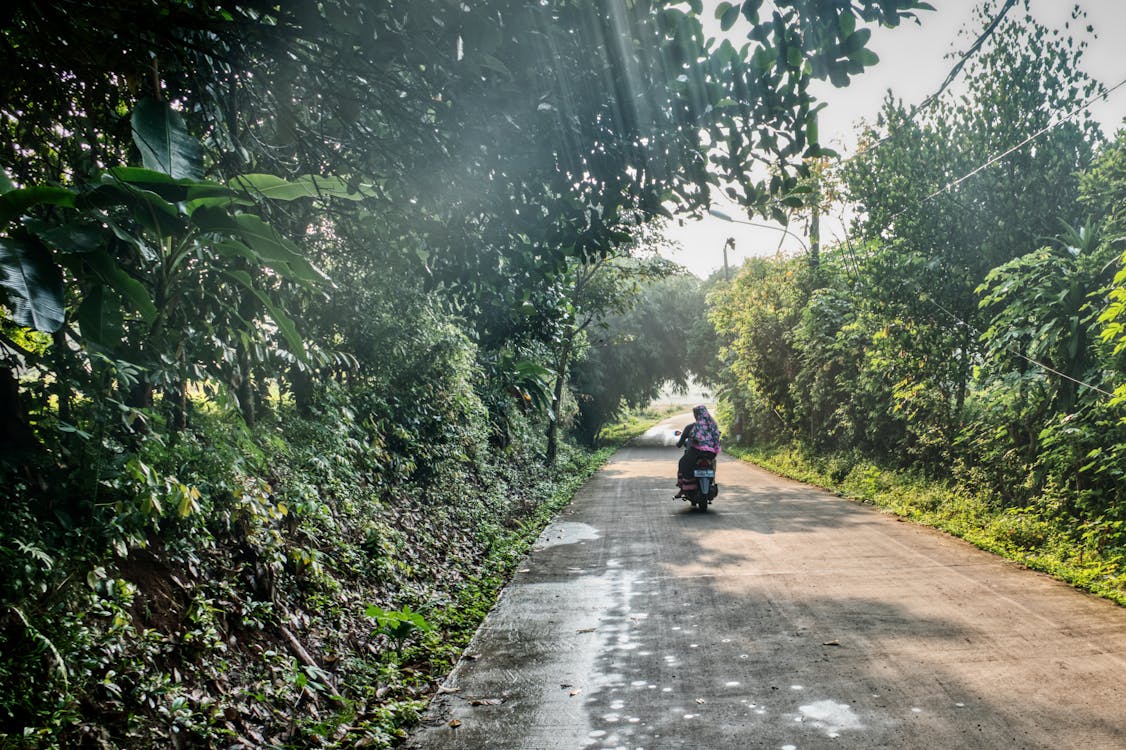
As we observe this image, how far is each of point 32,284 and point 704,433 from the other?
40.2 ft

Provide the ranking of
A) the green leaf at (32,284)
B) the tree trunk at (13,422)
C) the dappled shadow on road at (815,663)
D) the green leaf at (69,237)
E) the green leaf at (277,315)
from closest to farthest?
the green leaf at (32,284) → the green leaf at (69,237) → the green leaf at (277,315) → the tree trunk at (13,422) → the dappled shadow on road at (815,663)

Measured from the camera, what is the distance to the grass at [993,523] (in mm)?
7619

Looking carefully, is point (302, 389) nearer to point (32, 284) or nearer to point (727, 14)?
point (32, 284)

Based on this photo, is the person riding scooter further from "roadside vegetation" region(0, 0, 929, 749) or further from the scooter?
"roadside vegetation" region(0, 0, 929, 749)

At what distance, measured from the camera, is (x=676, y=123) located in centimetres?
466

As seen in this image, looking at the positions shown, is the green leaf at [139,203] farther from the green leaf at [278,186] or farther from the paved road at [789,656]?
the paved road at [789,656]

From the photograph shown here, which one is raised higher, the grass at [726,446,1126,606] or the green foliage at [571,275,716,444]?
the green foliage at [571,275,716,444]

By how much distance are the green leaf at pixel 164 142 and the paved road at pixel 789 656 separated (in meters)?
3.22

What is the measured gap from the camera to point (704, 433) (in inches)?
556

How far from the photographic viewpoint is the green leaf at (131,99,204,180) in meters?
3.58

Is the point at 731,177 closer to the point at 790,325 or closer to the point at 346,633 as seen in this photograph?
the point at 346,633

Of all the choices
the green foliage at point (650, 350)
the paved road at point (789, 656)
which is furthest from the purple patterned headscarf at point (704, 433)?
the green foliage at point (650, 350)

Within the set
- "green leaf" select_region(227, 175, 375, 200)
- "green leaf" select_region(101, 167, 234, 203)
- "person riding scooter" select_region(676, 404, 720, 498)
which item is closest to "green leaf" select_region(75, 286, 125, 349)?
"green leaf" select_region(101, 167, 234, 203)

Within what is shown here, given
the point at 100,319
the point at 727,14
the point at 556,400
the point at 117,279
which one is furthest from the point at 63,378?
the point at 556,400
